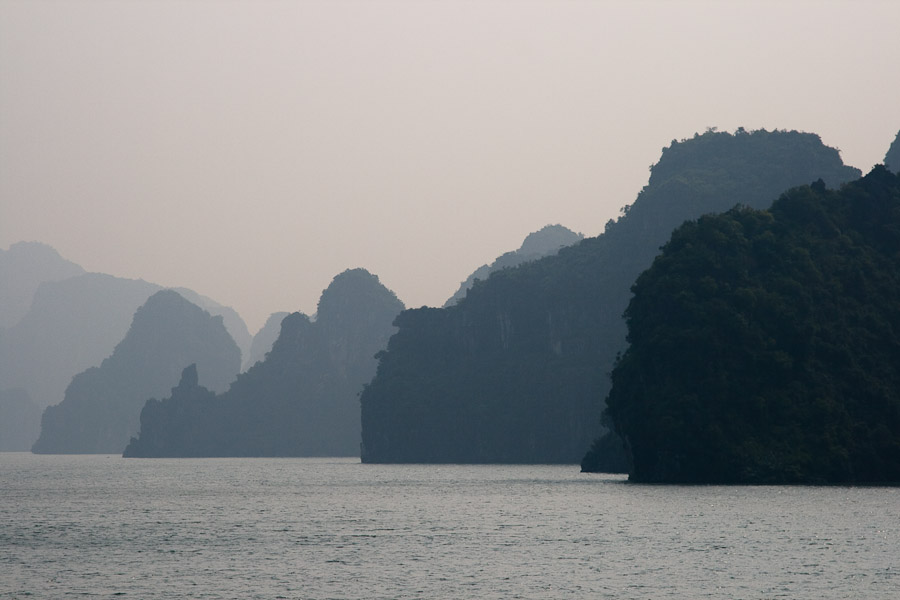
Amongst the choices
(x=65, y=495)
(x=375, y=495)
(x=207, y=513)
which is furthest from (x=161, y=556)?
(x=65, y=495)

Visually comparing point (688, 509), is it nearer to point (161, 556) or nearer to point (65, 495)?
point (161, 556)

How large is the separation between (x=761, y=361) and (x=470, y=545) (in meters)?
61.7

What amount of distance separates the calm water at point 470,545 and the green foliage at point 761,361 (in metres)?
9.84

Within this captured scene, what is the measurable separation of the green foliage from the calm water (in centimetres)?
984

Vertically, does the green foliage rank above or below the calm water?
above

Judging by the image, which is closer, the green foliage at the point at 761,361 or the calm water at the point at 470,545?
the calm water at the point at 470,545

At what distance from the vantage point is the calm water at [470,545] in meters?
51.3

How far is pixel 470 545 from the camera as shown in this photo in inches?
2650

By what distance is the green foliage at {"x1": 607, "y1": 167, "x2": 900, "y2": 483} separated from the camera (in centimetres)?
11744

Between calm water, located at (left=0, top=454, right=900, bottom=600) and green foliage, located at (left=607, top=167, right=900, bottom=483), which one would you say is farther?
green foliage, located at (left=607, top=167, right=900, bottom=483)

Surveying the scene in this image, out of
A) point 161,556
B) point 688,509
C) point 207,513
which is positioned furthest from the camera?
point 207,513

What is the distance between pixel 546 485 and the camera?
132 m

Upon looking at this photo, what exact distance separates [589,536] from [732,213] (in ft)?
247

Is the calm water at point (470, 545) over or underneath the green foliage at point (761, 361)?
underneath
